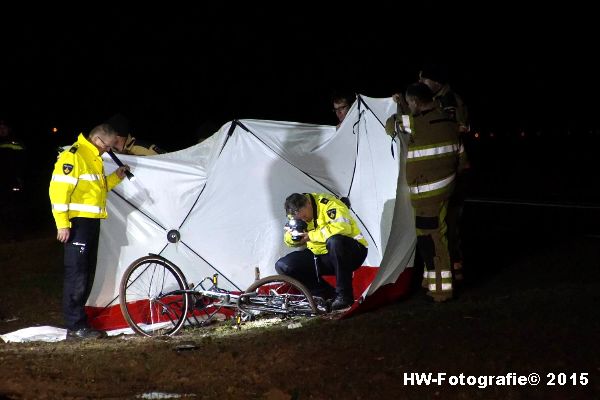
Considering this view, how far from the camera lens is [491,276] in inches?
353

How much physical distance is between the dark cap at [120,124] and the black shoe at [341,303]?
2.51 meters

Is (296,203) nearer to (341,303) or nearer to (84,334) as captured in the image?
(341,303)

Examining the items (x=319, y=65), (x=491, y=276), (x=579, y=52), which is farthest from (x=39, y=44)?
(x=491, y=276)

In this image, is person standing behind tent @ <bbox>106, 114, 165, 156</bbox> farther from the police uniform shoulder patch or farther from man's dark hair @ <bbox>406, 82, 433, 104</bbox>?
man's dark hair @ <bbox>406, 82, 433, 104</bbox>

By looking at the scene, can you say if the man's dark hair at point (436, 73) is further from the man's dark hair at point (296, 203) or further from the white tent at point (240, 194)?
the man's dark hair at point (296, 203)

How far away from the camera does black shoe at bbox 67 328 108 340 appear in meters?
7.91

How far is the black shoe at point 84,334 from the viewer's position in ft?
25.9

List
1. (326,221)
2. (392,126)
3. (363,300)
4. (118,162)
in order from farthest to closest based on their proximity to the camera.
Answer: (118,162), (326,221), (392,126), (363,300)

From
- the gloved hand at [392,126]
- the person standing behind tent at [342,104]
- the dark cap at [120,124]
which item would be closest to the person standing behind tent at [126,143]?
the dark cap at [120,124]

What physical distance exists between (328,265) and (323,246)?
7.4 inches

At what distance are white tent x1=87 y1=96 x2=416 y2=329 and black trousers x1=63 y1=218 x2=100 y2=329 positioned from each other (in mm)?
425

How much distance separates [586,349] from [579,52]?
83.9 ft

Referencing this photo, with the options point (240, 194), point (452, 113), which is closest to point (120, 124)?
point (240, 194)

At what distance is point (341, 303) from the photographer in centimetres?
792
